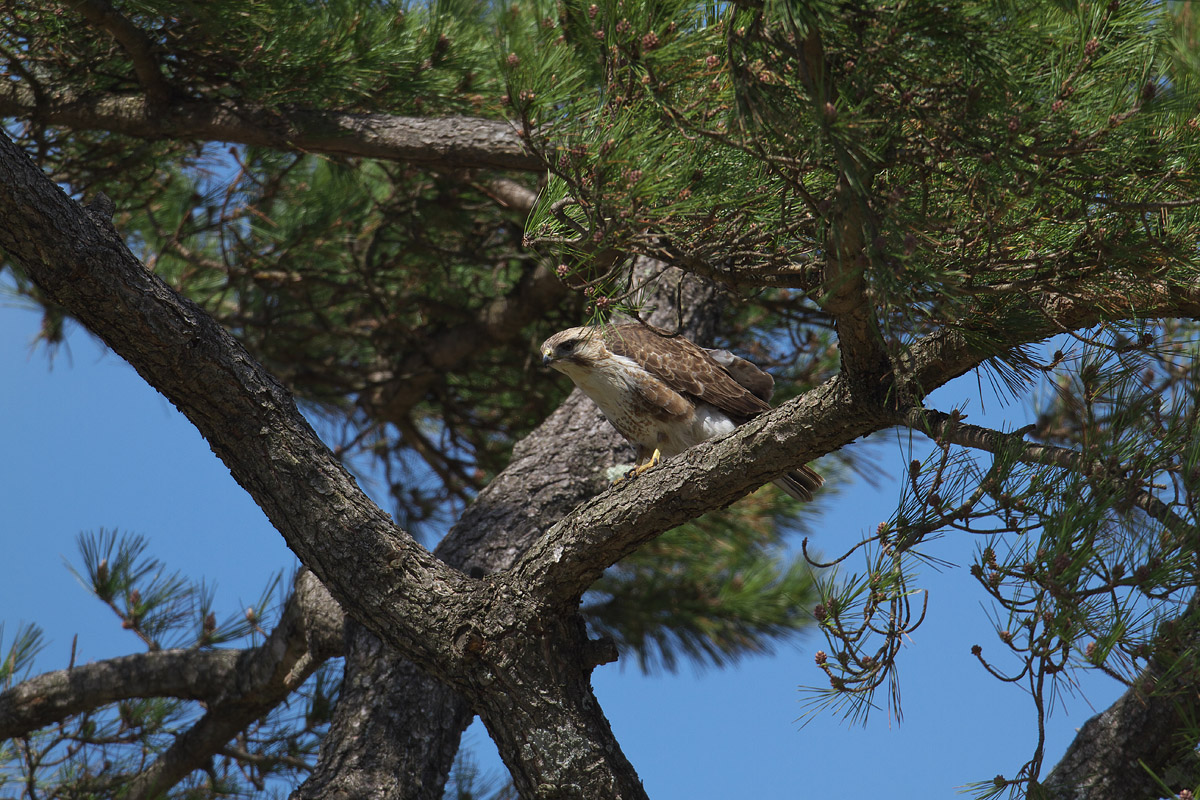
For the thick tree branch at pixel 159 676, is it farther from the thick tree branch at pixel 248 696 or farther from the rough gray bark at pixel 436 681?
the rough gray bark at pixel 436 681

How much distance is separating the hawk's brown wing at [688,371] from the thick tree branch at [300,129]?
2.54 ft

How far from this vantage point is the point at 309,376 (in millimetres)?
5500

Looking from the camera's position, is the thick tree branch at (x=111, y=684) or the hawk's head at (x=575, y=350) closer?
the hawk's head at (x=575, y=350)

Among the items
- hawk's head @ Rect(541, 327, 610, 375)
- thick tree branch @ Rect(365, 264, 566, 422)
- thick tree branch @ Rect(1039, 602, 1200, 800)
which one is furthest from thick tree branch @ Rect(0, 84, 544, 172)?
thick tree branch @ Rect(1039, 602, 1200, 800)

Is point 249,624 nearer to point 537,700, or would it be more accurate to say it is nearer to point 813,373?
point 537,700

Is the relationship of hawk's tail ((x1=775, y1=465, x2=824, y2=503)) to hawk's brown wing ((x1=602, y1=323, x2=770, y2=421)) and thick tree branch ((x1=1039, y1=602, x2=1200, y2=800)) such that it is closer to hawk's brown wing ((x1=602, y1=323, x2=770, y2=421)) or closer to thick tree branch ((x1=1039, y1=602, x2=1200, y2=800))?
hawk's brown wing ((x1=602, y1=323, x2=770, y2=421))

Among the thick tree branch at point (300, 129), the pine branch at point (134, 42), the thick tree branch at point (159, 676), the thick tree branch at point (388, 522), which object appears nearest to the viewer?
the thick tree branch at point (388, 522)

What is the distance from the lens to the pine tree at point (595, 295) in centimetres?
165

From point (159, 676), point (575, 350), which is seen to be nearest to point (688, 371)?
point (575, 350)

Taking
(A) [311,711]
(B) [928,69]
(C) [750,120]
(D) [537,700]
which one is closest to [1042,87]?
(B) [928,69]

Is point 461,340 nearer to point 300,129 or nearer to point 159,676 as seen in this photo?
point 300,129

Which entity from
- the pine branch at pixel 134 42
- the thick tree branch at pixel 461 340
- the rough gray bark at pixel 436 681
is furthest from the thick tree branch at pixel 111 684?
the pine branch at pixel 134 42

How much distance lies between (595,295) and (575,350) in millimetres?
1620

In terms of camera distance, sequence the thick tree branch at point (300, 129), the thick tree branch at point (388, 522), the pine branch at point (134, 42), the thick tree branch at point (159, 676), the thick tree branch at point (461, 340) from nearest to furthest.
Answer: the thick tree branch at point (388, 522) → the pine branch at point (134, 42) → the thick tree branch at point (300, 129) → the thick tree branch at point (159, 676) → the thick tree branch at point (461, 340)
